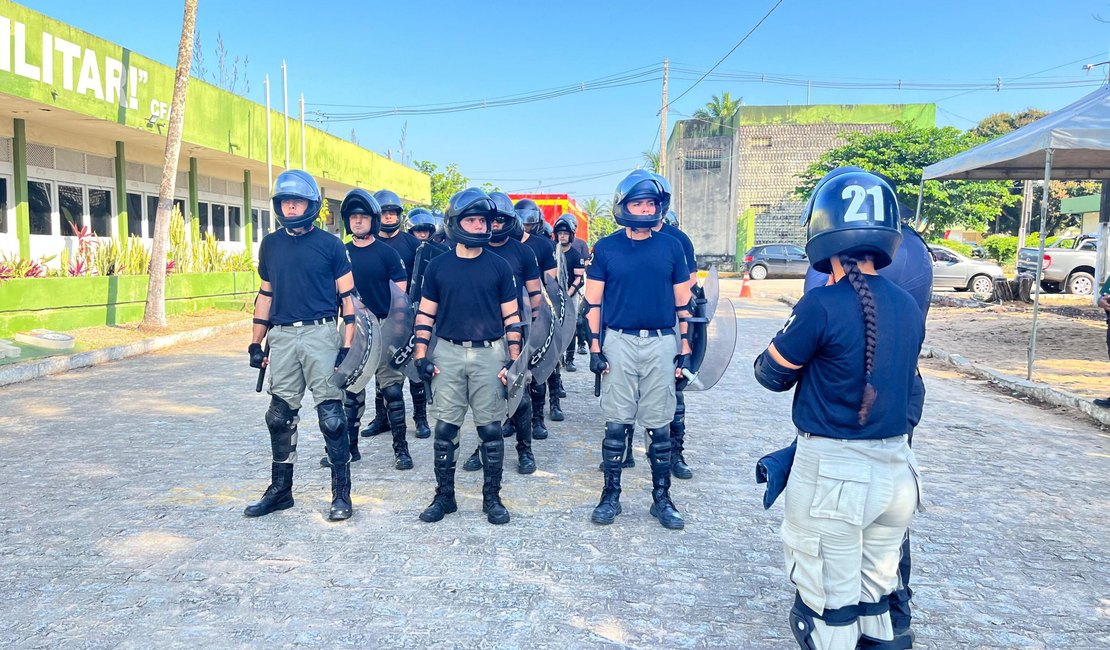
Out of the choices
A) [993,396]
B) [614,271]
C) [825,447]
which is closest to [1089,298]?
[993,396]

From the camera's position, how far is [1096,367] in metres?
9.84

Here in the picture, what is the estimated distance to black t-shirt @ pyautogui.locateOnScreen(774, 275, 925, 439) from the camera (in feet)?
7.84

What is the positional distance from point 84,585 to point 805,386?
11.5ft

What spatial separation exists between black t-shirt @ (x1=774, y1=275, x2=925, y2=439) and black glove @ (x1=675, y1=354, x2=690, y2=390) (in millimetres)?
2118

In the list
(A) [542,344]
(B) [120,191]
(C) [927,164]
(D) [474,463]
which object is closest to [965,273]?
(C) [927,164]

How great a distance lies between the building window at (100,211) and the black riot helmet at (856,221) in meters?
17.0

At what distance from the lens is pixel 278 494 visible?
4.63 metres

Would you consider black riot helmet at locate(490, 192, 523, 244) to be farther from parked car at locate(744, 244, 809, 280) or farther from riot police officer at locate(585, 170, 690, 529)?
parked car at locate(744, 244, 809, 280)

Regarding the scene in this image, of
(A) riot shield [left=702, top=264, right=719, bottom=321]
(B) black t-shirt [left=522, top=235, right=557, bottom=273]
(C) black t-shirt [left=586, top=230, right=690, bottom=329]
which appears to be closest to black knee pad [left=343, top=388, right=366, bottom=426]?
(B) black t-shirt [left=522, top=235, right=557, bottom=273]

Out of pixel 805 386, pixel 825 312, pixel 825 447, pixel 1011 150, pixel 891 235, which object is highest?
pixel 1011 150

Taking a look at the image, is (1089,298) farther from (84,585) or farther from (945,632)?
(84,585)

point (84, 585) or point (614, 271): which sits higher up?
point (614, 271)

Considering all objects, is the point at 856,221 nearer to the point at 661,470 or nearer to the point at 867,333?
the point at 867,333

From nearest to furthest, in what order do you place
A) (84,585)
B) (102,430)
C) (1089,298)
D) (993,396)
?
1. (84,585)
2. (102,430)
3. (993,396)
4. (1089,298)
